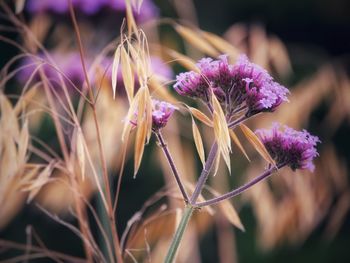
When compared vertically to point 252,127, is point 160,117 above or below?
above

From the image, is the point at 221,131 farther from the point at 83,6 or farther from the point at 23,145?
the point at 83,6

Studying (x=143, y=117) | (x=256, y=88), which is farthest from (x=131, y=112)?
(x=256, y=88)

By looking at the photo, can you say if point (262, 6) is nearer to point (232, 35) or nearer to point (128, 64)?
point (232, 35)

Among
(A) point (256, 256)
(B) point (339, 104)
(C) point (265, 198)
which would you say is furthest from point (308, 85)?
(A) point (256, 256)

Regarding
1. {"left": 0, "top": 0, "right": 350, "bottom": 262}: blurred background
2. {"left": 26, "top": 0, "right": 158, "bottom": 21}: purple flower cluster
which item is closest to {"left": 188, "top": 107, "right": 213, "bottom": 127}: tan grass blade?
{"left": 0, "top": 0, "right": 350, "bottom": 262}: blurred background

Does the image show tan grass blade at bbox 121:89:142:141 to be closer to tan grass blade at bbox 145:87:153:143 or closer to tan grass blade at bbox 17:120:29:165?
tan grass blade at bbox 145:87:153:143

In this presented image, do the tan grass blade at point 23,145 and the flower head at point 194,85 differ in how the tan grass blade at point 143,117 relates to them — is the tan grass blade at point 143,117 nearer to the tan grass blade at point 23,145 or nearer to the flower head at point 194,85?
the flower head at point 194,85
